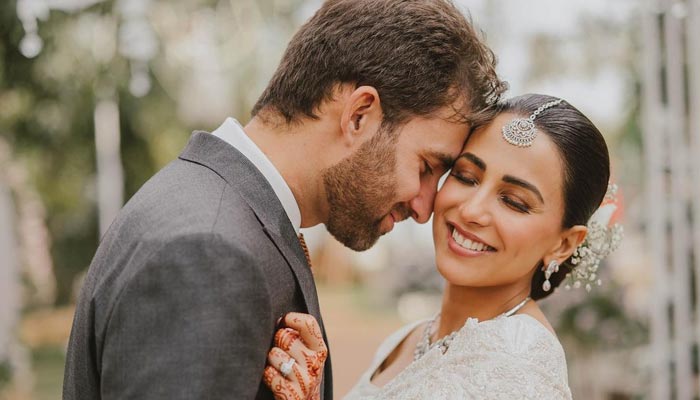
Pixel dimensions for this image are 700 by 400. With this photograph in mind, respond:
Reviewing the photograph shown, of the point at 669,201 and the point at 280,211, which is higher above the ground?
the point at 280,211

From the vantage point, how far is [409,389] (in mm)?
2150

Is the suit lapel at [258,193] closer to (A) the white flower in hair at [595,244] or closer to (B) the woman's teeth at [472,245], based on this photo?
(B) the woman's teeth at [472,245]

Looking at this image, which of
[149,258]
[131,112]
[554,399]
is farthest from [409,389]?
[131,112]

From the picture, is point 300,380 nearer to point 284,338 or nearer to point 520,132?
point 284,338

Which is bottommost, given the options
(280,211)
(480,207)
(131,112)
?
(131,112)

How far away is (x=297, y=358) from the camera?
5.31 ft

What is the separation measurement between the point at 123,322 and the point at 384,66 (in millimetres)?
870

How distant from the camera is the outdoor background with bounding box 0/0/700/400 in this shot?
411 centimetres

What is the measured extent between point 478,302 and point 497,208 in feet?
1.22

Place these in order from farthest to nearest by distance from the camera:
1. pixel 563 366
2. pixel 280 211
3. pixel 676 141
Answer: pixel 676 141, pixel 563 366, pixel 280 211

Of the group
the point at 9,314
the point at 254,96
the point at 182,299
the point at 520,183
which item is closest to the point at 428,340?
the point at 520,183

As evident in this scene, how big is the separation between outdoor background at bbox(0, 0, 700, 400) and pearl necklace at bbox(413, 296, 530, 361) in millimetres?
1912

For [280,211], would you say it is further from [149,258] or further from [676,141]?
[676,141]

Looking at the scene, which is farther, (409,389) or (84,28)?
(84,28)
